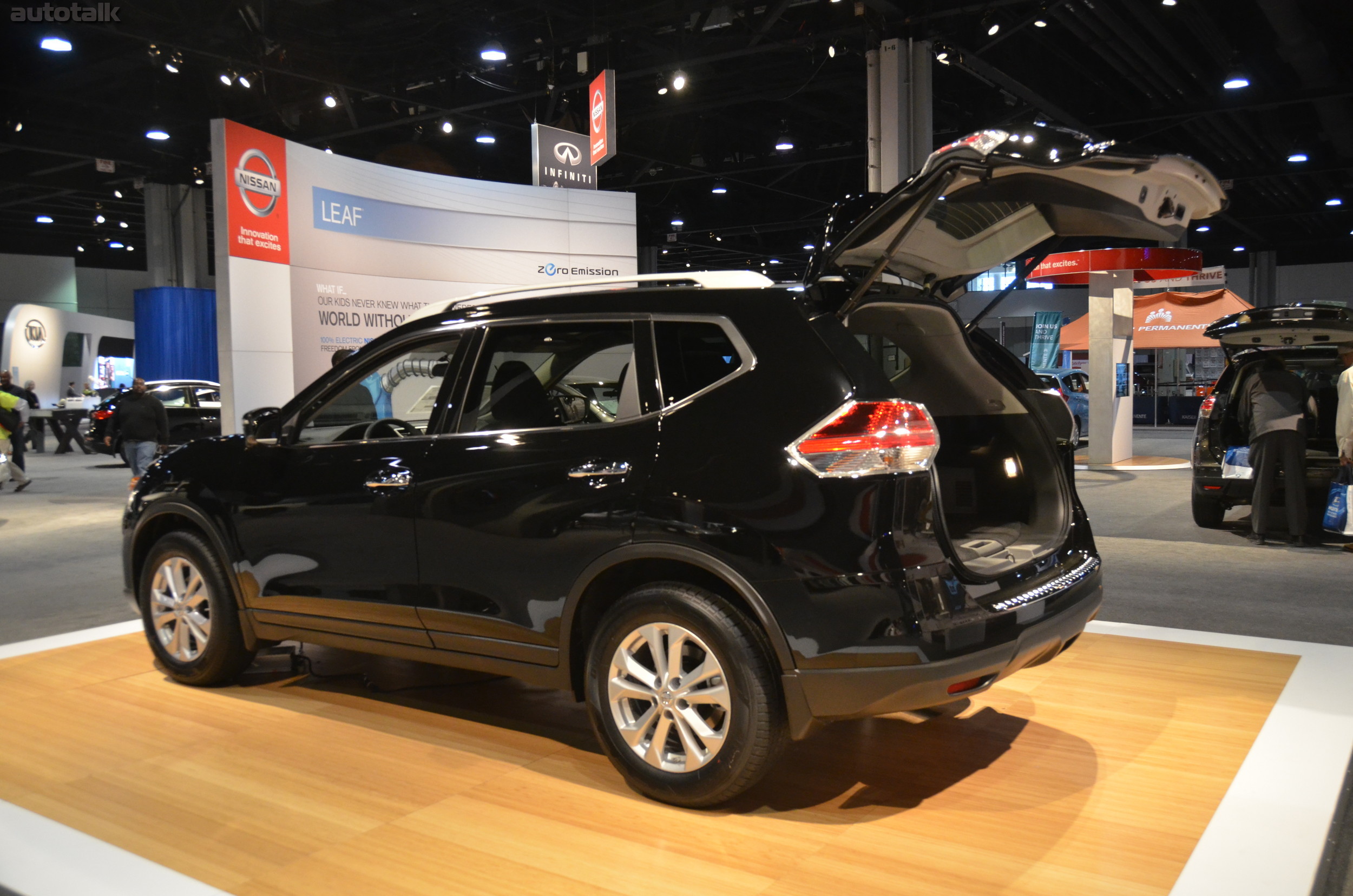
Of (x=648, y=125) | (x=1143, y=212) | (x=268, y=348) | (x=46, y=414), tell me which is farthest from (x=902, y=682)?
(x=46, y=414)

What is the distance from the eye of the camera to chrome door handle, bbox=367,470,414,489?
11.5 ft

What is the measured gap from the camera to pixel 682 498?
2857mm

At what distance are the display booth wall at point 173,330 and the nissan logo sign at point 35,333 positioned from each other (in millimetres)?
7665

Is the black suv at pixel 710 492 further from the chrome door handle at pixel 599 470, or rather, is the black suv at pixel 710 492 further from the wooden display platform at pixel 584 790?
the wooden display platform at pixel 584 790

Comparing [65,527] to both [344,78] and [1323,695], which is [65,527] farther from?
[1323,695]

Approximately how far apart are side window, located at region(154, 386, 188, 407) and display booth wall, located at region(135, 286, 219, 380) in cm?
438

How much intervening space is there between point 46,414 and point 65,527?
563 inches

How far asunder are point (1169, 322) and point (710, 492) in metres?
23.9

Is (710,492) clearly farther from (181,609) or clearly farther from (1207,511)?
(1207,511)

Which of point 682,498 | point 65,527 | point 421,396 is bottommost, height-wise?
point 65,527

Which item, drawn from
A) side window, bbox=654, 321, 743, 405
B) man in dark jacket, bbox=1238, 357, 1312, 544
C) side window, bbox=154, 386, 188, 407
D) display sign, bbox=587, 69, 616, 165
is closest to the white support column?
display sign, bbox=587, 69, 616, 165

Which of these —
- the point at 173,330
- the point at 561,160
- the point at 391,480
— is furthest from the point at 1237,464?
the point at 173,330

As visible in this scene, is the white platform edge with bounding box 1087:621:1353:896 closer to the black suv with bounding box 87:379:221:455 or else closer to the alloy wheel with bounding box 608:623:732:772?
the alloy wheel with bounding box 608:623:732:772

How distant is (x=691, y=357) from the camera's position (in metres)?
3.07
